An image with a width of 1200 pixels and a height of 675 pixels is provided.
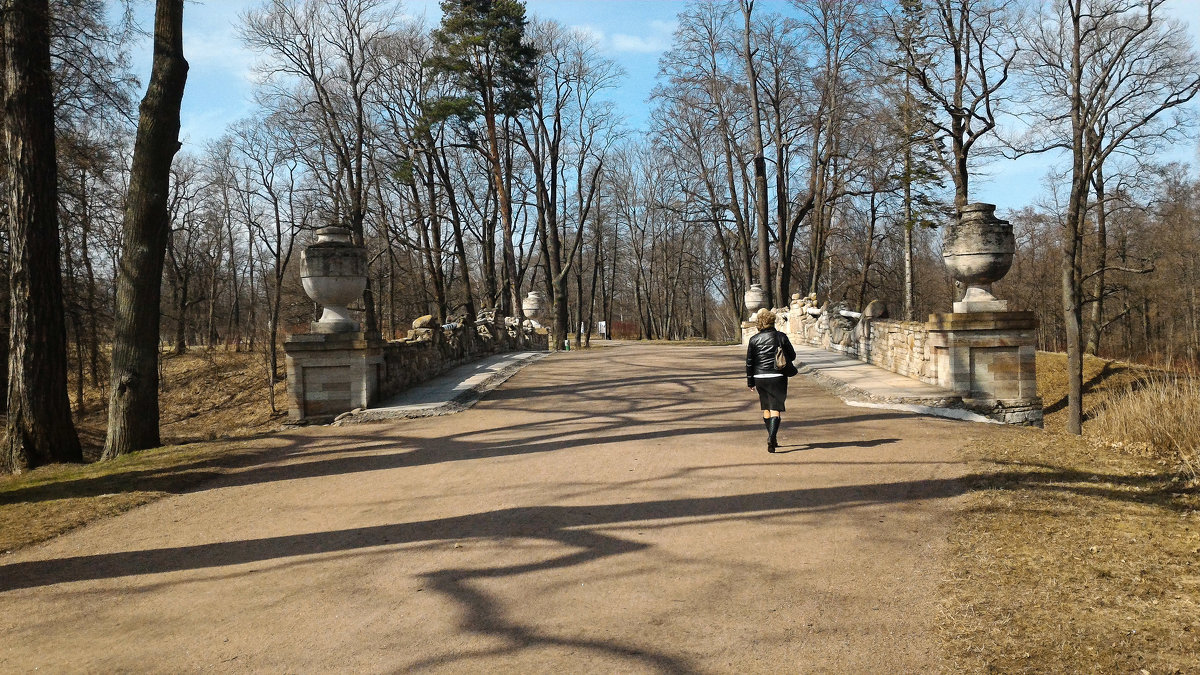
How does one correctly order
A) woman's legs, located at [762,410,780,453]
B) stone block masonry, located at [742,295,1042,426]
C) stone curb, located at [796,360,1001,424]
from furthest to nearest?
1. stone block masonry, located at [742,295,1042,426]
2. stone curb, located at [796,360,1001,424]
3. woman's legs, located at [762,410,780,453]

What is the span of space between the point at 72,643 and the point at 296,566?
1.25 meters

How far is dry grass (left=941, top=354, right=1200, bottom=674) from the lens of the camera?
3.35 meters

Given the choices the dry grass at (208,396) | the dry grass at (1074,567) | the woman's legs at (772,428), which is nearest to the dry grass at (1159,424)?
the dry grass at (1074,567)

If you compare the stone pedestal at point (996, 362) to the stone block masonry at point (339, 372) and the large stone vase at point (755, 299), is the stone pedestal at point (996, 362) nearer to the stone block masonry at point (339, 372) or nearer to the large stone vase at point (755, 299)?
the stone block masonry at point (339, 372)

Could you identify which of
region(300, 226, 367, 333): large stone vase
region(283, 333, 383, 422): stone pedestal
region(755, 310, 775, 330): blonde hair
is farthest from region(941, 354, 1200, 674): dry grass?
region(300, 226, 367, 333): large stone vase

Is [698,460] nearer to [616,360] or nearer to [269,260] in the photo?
[616,360]

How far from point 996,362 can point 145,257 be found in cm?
1134

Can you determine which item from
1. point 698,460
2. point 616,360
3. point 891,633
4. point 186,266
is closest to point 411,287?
point 186,266

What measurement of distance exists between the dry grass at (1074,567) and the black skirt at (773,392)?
5.92 feet

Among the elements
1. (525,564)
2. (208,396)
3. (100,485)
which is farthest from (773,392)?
(208,396)

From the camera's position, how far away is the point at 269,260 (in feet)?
159

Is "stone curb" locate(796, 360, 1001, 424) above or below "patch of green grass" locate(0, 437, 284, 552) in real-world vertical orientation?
above

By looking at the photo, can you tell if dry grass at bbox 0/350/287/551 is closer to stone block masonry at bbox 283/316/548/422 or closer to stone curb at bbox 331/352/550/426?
stone block masonry at bbox 283/316/548/422

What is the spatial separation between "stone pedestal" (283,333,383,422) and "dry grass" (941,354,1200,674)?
25.9ft
